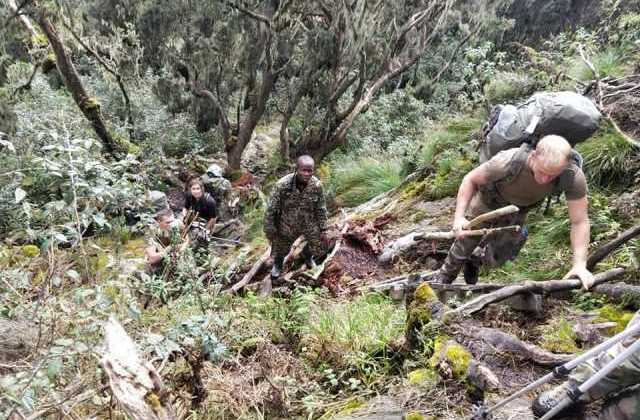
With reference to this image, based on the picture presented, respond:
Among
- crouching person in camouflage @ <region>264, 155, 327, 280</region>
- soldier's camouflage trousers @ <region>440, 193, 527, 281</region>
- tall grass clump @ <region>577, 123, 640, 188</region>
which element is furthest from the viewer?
crouching person in camouflage @ <region>264, 155, 327, 280</region>

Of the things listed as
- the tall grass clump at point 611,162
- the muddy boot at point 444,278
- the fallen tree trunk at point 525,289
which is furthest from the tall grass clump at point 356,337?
the tall grass clump at point 611,162

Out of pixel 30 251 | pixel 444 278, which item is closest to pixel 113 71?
pixel 30 251

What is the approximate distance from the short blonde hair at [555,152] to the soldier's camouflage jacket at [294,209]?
288cm

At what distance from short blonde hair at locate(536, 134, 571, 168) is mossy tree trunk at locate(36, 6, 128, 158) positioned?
762 cm

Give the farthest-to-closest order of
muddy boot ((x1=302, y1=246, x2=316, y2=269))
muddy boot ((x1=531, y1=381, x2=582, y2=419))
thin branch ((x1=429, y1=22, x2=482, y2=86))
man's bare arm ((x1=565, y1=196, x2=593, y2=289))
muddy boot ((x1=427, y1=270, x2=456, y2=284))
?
thin branch ((x1=429, y1=22, x2=482, y2=86))
muddy boot ((x1=302, y1=246, x2=316, y2=269))
muddy boot ((x1=427, y1=270, x2=456, y2=284))
man's bare arm ((x1=565, y1=196, x2=593, y2=289))
muddy boot ((x1=531, y1=381, x2=582, y2=419))

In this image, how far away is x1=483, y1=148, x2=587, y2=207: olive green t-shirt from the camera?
3.41 meters

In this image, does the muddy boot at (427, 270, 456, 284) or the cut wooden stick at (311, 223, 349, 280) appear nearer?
the muddy boot at (427, 270, 456, 284)

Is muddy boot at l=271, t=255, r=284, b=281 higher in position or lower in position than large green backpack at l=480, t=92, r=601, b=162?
lower

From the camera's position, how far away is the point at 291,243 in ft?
20.7

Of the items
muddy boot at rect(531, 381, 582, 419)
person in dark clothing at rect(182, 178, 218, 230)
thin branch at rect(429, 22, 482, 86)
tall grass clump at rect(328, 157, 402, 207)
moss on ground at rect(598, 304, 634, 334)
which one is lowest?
muddy boot at rect(531, 381, 582, 419)

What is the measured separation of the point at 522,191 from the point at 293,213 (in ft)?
9.35

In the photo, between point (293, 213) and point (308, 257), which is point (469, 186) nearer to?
point (293, 213)

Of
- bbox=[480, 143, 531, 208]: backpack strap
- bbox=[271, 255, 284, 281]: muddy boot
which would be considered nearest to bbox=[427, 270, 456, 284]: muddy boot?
bbox=[480, 143, 531, 208]: backpack strap

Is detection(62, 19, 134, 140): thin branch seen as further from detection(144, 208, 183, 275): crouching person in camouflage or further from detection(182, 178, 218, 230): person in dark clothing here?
detection(144, 208, 183, 275): crouching person in camouflage
